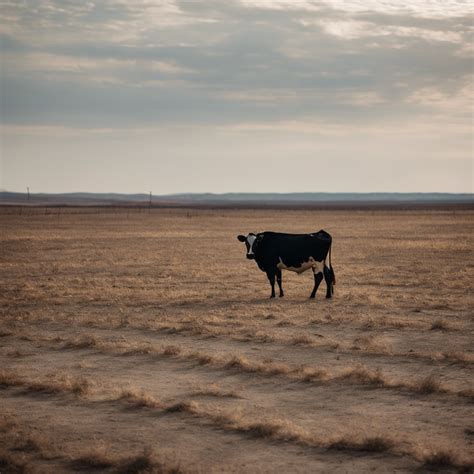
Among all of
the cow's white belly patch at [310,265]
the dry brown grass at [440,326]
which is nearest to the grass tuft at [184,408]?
the dry brown grass at [440,326]

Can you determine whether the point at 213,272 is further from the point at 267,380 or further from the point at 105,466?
the point at 105,466

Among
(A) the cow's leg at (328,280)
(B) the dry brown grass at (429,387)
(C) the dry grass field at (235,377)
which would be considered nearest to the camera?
(C) the dry grass field at (235,377)

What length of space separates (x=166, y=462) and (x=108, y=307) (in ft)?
32.9

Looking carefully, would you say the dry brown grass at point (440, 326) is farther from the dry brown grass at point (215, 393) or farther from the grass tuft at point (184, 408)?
the grass tuft at point (184, 408)

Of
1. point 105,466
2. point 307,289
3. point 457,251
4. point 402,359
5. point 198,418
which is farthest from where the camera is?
point 457,251

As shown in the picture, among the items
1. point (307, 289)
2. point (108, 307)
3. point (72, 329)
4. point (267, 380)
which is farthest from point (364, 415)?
point (307, 289)

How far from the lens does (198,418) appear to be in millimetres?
7684

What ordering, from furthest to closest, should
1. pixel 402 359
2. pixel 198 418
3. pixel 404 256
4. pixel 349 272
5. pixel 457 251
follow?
pixel 457 251 < pixel 404 256 < pixel 349 272 < pixel 402 359 < pixel 198 418

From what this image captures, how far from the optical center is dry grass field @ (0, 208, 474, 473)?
21.7ft

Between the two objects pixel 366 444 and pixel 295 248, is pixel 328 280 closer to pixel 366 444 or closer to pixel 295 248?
pixel 295 248

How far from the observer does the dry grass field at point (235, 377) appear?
21.7ft

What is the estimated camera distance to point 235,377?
952 centimetres

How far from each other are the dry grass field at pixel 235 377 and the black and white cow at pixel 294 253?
85cm

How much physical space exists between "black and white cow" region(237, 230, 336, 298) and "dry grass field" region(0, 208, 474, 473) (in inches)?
33.3
